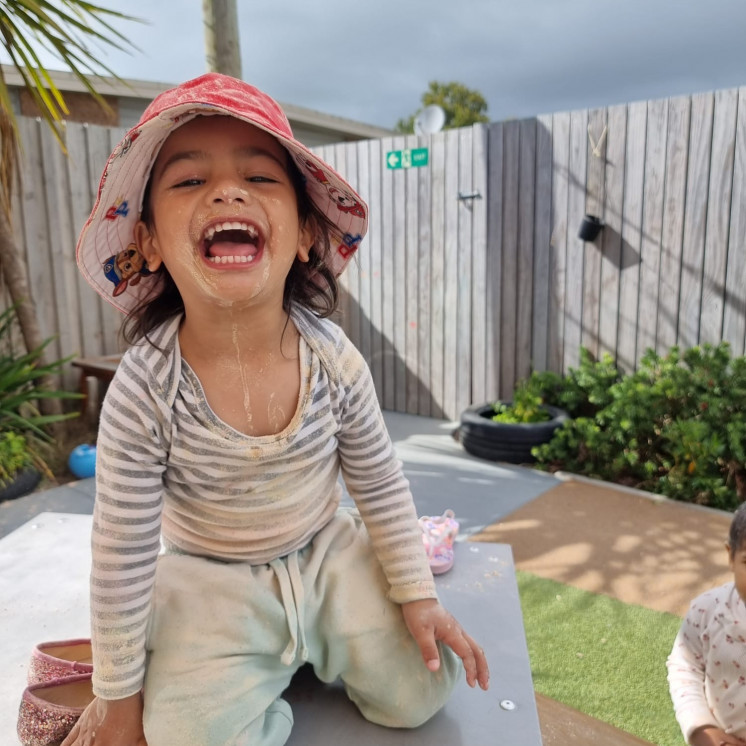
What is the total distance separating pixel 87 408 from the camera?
16.5ft

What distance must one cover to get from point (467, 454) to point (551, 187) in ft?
6.49

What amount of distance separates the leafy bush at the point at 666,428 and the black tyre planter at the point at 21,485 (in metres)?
3.06

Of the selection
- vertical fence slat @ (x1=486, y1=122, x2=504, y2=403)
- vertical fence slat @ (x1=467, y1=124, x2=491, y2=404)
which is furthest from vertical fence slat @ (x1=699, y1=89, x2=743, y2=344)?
vertical fence slat @ (x1=467, y1=124, x2=491, y2=404)

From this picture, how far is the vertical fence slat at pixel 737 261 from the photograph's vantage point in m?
3.99

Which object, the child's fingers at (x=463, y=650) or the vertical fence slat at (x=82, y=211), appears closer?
the child's fingers at (x=463, y=650)

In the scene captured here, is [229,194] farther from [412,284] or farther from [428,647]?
[412,284]

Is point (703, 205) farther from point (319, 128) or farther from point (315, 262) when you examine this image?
point (319, 128)

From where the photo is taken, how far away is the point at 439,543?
2.07 meters

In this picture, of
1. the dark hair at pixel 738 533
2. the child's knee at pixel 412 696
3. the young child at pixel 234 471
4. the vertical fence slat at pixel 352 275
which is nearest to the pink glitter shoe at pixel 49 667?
the young child at pixel 234 471

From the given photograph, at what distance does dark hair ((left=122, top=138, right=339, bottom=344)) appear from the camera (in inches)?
56.0

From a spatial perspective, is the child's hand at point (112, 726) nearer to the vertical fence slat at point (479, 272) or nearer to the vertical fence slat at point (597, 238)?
the vertical fence slat at point (597, 238)

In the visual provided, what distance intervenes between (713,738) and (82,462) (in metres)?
3.78

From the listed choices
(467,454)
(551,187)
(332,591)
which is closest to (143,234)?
(332,591)

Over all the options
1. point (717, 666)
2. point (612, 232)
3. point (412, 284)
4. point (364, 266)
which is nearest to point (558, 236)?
point (612, 232)
